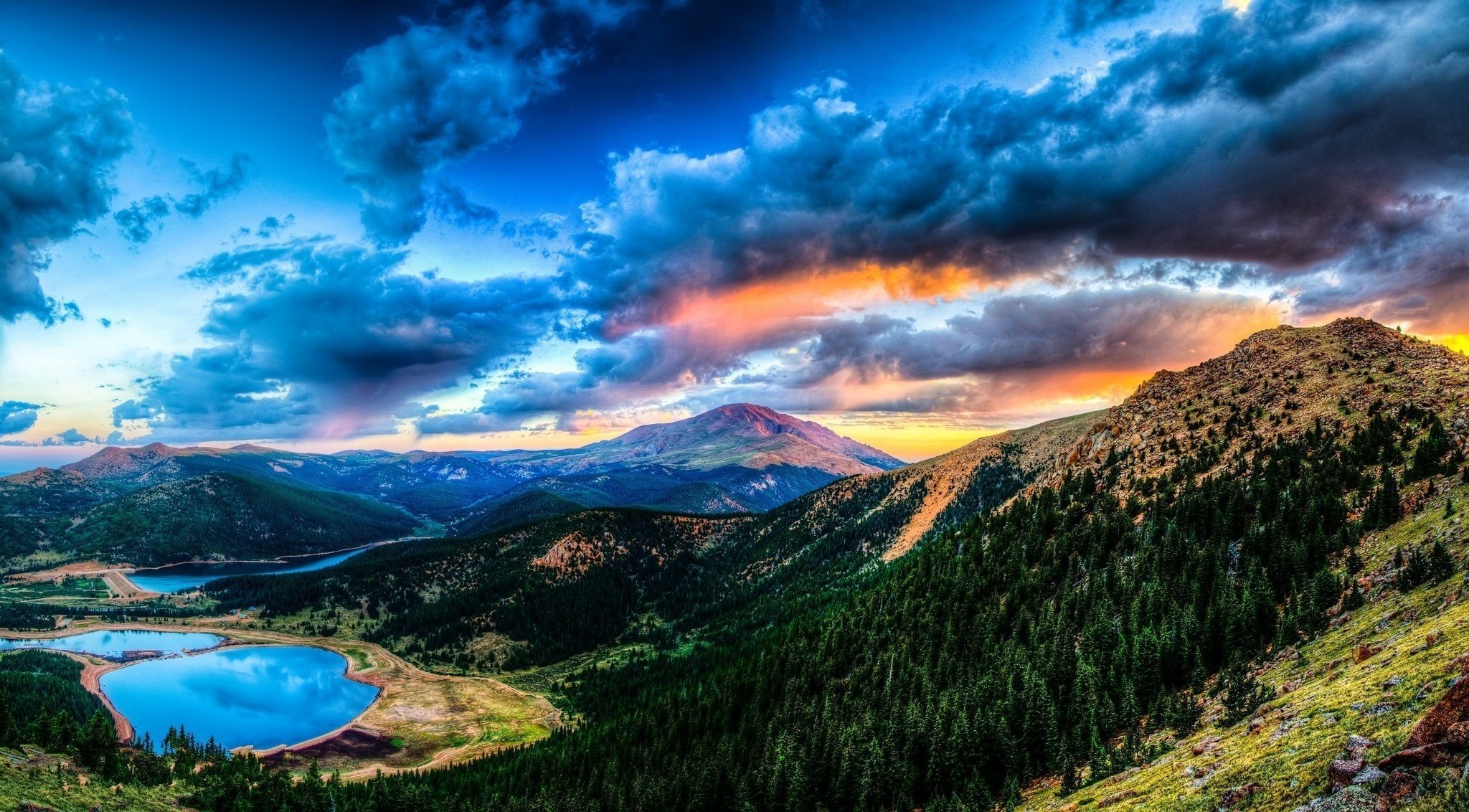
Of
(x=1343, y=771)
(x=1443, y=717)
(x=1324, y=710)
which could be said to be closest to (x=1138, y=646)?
(x=1324, y=710)

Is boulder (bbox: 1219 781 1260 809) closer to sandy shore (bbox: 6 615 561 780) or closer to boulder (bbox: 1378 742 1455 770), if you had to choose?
boulder (bbox: 1378 742 1455 770)

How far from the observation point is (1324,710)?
2898 cm

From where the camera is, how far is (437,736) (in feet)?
499

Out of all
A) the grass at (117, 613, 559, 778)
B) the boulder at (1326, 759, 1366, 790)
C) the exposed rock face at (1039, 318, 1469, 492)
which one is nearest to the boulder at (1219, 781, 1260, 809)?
the boulder at (1326, 759, 1366, 790)

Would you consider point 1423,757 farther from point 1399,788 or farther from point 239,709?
point 239,709

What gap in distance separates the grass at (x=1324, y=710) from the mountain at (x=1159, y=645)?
0.22m

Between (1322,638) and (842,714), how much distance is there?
212 ft

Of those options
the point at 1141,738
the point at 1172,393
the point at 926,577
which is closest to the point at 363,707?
the point at 926,577

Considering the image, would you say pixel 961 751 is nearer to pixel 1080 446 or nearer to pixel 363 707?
pixel 1080 446

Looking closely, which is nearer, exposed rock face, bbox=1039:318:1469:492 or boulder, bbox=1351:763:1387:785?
boulder, bbox=1351:763:1387:785

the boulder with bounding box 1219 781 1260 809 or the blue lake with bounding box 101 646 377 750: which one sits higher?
the boulder with bounding box 1219 781 1260 809

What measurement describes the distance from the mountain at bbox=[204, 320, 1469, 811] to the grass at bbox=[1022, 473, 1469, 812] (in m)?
0.22

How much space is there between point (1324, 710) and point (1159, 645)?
3263 cm

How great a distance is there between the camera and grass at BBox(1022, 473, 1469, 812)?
23.6m
